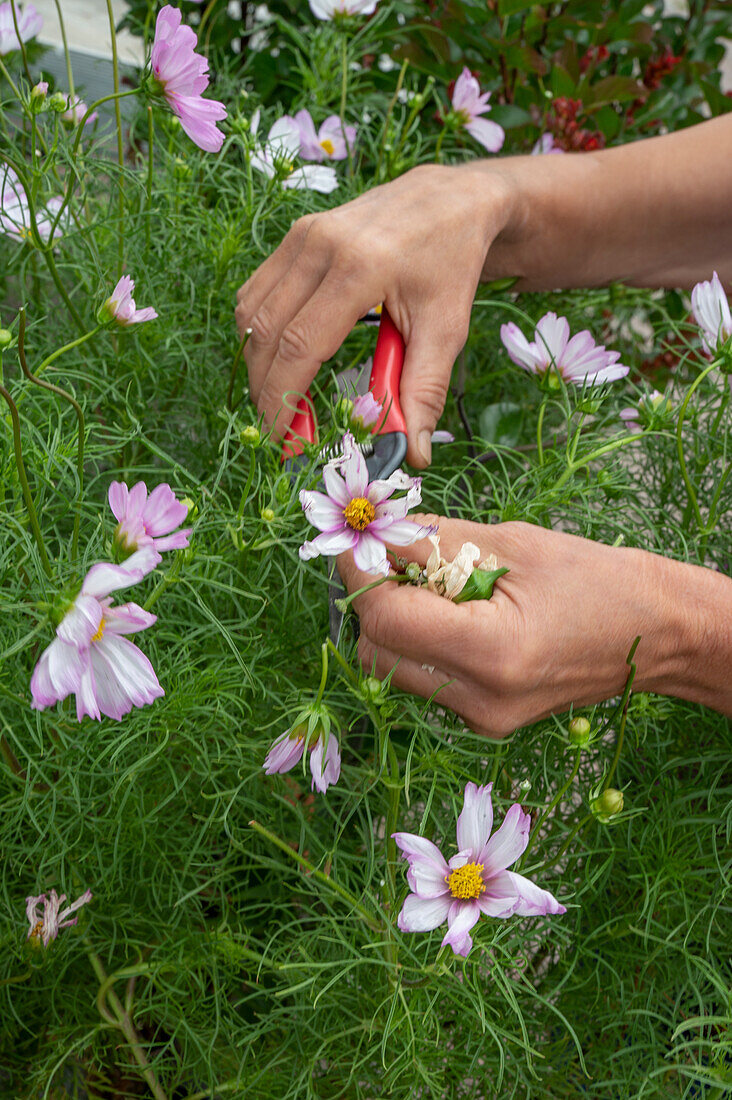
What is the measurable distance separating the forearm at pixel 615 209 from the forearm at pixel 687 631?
0.37 metres

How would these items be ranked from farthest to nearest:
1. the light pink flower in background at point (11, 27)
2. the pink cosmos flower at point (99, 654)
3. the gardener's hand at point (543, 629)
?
the light pink flower in background at point (11, 27) → the gardener's hand at point (543, 629) → the pink cosmos flower at point (99, 654)

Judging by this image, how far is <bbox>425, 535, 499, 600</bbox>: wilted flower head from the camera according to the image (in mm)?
500

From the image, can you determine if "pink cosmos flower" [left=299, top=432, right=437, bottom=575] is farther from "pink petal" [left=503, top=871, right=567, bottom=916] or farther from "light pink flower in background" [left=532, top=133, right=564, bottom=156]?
"light pink flower in background" [left=532, top=133, right=564, bottom=156]

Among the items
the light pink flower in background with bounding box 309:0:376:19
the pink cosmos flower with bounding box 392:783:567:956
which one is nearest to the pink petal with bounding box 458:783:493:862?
the pink cosmos flower with bounding box 392:783:567:956

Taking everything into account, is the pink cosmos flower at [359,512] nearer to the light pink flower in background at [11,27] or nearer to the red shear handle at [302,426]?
the red shear handle at [302,426]

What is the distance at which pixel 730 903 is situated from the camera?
2.06ft

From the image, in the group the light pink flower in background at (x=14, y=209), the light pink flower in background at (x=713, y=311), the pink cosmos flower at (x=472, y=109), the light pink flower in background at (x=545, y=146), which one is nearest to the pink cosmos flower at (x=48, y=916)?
the light pink flower in background at (x=14, y=209)

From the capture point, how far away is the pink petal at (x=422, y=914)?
0.45 m

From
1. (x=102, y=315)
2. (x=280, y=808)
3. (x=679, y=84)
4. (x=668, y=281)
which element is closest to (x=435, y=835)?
(x=280, y=808)

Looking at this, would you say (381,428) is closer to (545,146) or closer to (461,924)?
(461,924)

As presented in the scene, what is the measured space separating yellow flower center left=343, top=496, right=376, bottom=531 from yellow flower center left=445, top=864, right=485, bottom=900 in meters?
0.17

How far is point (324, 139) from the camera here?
84 centimetres

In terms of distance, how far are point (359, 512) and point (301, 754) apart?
0.43ft

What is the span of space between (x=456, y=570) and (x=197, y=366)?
0.35 metres
